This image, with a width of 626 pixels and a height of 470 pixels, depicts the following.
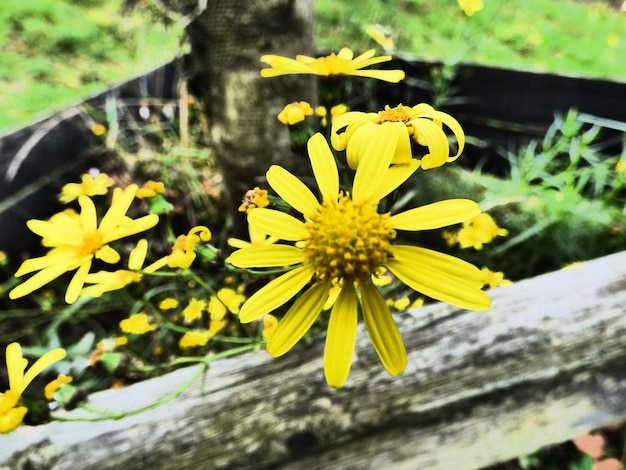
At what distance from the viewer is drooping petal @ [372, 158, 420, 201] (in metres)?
0.44

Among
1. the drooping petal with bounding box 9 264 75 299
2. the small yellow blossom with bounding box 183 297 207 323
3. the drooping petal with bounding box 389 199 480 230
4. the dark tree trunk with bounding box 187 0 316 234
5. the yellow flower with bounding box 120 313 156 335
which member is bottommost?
the drooping petal with bounding box 389 199 480 230

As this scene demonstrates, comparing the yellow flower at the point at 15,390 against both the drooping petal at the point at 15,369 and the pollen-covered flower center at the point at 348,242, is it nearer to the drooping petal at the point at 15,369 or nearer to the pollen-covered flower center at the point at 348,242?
the drooping petal at the point at 15,369

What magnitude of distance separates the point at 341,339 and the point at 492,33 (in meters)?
2.01

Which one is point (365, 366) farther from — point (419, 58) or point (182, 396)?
point (419, 58)

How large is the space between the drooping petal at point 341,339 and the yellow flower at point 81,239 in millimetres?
210

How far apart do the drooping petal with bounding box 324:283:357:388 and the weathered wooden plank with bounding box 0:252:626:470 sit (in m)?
0.32

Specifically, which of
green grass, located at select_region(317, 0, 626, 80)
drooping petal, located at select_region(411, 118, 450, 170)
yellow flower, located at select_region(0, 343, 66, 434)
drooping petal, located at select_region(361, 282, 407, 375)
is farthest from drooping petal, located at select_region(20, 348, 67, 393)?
green grass, located at select_region(317, 0, 626, 80)

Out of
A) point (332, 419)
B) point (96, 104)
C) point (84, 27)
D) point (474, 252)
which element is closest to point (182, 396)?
point (332, 419)

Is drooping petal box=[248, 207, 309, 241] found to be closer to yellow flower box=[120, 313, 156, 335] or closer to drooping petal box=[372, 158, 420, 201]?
drooping petal box=[372, 158, 420, 201]

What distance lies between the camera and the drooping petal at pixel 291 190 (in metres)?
0.46

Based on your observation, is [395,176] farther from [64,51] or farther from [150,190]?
[64,51]

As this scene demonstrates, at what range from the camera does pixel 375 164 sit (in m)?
0.43

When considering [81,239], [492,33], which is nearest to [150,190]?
[81,239]

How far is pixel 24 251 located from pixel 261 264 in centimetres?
124
